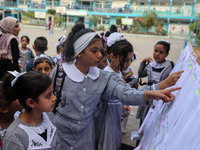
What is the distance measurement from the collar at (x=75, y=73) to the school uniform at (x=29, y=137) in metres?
0.40

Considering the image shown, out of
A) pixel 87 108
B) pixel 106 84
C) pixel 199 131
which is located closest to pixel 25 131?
pixel 87 108

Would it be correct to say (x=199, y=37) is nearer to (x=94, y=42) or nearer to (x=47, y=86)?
(x=94, y=42)

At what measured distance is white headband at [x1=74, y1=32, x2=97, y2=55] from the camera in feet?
4.90

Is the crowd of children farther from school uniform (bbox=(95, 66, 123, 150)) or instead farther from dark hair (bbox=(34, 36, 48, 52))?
dark hair (bbox=(34, 36, 48, 52))

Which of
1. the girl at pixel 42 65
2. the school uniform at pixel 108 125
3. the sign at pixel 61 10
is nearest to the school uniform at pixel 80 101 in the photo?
the school uniform at pixel 108 125

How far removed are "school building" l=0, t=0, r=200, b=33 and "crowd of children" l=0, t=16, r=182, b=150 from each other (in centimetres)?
3025

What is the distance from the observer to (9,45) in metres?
3.11

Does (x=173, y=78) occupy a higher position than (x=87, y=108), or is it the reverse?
(x=173, y=78)

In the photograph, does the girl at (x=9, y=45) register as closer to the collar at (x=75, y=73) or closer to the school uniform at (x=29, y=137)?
the collar at (x=75, y=73)

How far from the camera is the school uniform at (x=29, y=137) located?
1.11 m

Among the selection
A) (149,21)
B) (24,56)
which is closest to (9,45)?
(24,56)

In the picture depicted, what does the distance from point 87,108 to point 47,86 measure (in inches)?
15.1

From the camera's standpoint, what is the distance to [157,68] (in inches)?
99.2

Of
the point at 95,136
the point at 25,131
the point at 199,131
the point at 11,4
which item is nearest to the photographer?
the point at 199,131
